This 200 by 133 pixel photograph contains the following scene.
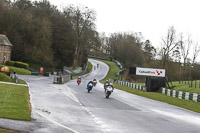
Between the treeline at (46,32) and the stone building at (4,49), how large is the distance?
8.76 feet

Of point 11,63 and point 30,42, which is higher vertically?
point 30,42

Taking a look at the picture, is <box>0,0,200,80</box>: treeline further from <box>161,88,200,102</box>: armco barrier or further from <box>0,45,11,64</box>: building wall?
<box>161,88,200,102</box>: armco barrier

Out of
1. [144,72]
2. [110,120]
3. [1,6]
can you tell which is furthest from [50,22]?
[110,120]

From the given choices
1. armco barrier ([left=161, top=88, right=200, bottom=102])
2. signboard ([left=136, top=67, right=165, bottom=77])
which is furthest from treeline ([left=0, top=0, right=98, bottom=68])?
armco barrier ([left=161, top=88, right=200, bottom=102])

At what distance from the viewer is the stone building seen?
6900 centimetres

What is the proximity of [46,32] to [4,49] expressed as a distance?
12.2 metres

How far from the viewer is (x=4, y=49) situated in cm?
6981

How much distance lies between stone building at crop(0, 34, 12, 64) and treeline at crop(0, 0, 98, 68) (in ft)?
8.76

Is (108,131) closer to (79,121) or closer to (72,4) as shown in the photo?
(79,121)

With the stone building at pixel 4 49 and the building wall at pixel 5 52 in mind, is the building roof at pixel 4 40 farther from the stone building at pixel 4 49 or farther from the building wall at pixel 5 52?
the building wall at pixel 5 52

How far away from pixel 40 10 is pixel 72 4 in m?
13.2

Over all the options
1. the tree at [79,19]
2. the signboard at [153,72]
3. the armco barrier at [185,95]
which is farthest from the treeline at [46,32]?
the armco barrier at [185,95]

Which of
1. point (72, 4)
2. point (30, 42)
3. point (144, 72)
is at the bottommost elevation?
point (144, 72)

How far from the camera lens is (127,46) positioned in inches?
3684
